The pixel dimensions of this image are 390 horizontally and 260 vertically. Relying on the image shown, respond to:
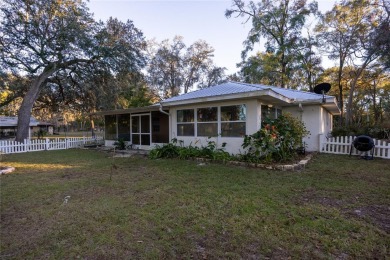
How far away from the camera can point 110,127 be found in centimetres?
1330

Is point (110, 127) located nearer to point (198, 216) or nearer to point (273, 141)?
point (273, 141)

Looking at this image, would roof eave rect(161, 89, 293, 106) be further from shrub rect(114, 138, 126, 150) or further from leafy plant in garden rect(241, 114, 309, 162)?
shrub rect(114, 138, 126, 150)

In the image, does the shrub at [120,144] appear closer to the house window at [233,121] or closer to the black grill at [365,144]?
the house window at [233,121]

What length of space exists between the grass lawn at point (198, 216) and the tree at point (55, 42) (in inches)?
383

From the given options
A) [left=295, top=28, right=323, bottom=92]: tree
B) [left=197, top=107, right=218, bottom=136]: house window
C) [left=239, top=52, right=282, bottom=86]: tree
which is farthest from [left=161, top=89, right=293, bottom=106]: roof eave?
[left=295, top=28, right=323, bottom=92]: tree

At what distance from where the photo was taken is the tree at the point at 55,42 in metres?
12.1

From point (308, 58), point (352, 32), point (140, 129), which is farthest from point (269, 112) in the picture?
point (308, 58)

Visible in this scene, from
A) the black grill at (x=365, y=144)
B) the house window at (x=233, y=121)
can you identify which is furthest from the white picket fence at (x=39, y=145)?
the black grill at (x=365, y=144)

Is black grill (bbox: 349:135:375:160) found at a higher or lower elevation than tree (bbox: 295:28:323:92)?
lower

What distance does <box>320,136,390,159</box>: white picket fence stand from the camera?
7.76m

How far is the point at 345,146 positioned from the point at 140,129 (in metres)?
9.57

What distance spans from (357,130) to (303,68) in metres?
12.8

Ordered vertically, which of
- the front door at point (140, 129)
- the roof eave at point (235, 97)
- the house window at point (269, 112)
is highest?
the roof eave at point (235, 97)

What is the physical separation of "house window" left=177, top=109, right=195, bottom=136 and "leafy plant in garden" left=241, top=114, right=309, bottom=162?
2828mm
